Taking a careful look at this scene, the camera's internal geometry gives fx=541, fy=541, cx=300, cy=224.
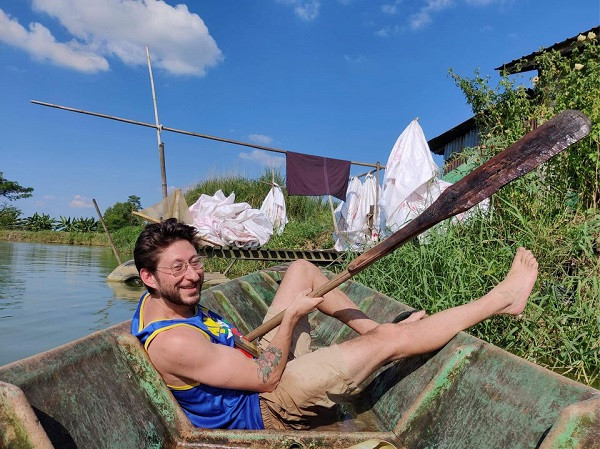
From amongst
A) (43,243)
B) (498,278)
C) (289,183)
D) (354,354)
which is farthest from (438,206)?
(43,243)

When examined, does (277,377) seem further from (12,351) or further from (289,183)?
(289,183)

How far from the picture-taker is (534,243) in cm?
341

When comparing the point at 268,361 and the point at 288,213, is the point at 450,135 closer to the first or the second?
the point at 288,213

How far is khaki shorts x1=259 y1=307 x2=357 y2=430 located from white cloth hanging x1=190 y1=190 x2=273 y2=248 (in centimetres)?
655

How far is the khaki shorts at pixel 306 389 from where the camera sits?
1.95 meters

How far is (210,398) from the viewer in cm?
184

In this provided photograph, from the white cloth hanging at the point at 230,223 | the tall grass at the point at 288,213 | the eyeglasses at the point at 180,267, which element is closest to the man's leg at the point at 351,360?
the eyeglasses at the point at 180,267

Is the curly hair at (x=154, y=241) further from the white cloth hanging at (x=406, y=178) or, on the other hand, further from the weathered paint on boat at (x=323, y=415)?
the white cloth hanging at (x=406, y=178)

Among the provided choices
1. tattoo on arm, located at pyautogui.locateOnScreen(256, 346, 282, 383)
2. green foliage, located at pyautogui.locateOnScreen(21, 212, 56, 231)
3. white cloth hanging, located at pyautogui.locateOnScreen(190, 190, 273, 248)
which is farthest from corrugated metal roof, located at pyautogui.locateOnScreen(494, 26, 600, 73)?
green foliage, located at pyautogui.locateOnScreen(21, 212, 56, 231)

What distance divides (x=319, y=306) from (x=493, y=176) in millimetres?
946

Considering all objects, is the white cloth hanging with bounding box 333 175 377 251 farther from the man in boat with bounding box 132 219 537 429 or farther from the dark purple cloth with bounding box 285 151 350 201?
the man in boat with bounding box 132 219 537 429

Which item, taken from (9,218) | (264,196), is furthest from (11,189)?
(264,196)

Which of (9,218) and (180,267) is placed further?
(9,218)

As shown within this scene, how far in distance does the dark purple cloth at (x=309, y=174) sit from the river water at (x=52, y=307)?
3.03 metres
